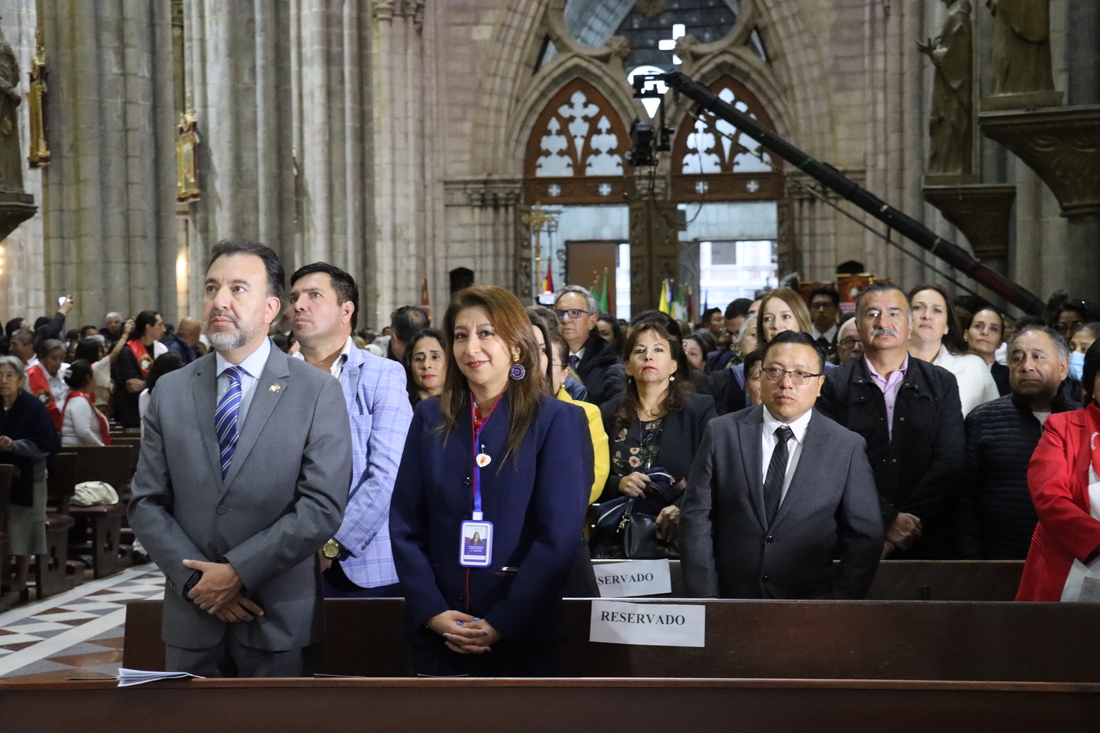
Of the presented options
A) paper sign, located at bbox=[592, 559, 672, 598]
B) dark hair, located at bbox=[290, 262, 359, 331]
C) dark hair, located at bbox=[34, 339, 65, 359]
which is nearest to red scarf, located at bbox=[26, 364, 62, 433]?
dark hair, located at bbox=[34, 339, 65, 359]

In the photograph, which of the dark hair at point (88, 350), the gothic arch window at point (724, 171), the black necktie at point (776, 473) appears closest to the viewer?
the black necktie at point (776, 473)

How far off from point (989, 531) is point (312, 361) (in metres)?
2.79

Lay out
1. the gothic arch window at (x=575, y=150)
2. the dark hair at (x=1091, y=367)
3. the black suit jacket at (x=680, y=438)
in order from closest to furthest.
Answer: the dark hair at (x=1091, y=367) < the black suit jacket at (x=680, y=438) < the gothic arch window at (x=575, y=150)

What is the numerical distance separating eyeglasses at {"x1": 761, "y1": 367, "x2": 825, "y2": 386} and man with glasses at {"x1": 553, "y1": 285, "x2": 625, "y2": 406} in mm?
3032

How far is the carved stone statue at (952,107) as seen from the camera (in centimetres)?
1385

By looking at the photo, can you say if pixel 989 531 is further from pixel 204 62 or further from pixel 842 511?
pixel 204 62

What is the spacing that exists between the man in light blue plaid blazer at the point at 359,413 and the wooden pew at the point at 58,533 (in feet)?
15.8

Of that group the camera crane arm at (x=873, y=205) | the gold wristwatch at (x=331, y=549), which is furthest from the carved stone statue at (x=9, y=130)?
the gold wristwatch at (x=331, y=549)

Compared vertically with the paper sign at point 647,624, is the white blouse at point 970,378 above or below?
above

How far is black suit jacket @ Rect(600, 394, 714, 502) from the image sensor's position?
18.4 feet

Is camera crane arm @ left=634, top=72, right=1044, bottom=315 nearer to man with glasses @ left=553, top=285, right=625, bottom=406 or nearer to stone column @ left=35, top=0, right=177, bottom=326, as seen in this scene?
man with glasses @ left=553, top=285, right=625, bottom=406

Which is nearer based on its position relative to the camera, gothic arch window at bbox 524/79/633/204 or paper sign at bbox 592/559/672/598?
paper sign at bbox 592/559/672/598

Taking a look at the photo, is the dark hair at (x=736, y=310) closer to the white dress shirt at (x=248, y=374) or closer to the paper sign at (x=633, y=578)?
the paper sign at (x=633, y=578)

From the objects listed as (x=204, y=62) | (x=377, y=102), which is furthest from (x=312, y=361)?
(x=377, y=102)
